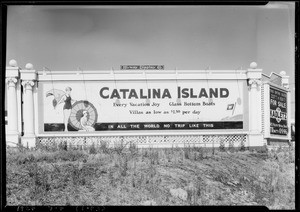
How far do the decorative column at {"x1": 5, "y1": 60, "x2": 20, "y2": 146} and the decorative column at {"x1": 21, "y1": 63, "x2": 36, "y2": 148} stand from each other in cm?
29

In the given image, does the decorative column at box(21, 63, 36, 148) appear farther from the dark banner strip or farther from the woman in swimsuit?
the woman in swimsuit

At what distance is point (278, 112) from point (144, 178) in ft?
24.8

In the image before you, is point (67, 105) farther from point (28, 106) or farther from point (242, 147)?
point (242, 147)

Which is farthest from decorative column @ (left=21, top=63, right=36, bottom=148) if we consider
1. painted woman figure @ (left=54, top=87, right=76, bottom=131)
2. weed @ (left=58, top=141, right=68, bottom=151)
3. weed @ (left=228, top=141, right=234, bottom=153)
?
weed @ (left=228, top=141, right=234, bottom=153)

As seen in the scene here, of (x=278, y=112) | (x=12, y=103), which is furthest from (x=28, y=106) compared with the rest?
(x=278, y=112)

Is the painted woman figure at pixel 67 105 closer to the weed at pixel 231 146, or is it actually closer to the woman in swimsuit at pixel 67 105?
the woman in swimsuit at pixel 67 105

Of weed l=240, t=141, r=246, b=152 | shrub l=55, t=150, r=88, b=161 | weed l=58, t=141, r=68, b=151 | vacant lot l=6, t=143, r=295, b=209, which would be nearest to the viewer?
vacant lot l=6, t=143, r=295, b=209

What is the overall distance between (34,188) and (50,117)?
464cm

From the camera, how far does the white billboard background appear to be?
1331 centimetres

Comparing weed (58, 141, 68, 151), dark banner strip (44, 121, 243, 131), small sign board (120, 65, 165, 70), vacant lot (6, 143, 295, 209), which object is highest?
small sign board (120, 65, 165, 70)

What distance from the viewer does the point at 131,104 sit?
13.3 m

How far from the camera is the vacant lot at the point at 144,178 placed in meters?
8.88

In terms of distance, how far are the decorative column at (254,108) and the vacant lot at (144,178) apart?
1.79m
